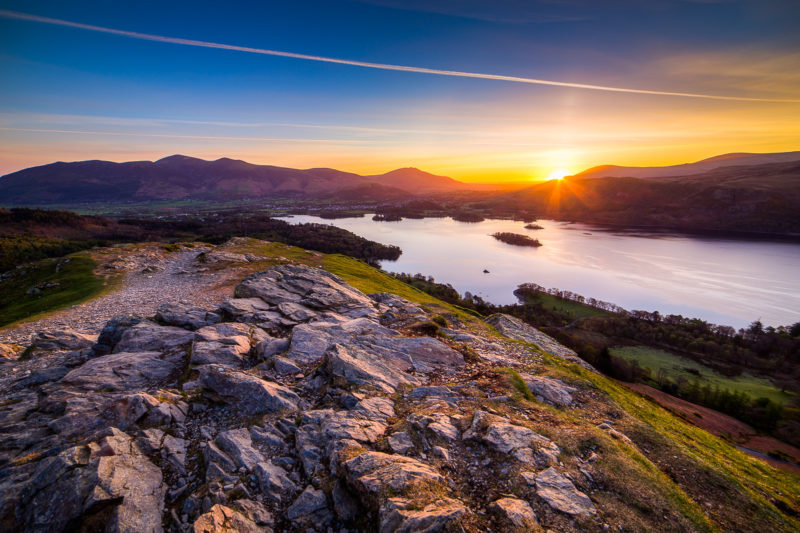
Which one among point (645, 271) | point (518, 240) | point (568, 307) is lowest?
point (568, 307)

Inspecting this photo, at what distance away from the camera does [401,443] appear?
1063 cm

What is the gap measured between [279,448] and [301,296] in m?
17.0

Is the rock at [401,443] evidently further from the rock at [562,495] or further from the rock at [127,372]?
the rock at [127,372]

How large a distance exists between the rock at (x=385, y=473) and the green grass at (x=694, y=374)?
249 ft

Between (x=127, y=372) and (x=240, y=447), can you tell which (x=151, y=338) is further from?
(x=240, y=447)

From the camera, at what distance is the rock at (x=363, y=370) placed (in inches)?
572

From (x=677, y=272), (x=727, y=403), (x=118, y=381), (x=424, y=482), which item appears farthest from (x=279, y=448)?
(x=677, y=272)

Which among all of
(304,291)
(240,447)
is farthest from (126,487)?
(304,291)

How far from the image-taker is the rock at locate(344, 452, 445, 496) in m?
8.51

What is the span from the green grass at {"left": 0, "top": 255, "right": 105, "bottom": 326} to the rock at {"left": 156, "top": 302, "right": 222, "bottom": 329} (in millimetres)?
20267

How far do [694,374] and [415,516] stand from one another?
280 feet

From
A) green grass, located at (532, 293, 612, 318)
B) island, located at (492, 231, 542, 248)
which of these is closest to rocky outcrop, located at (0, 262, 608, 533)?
green grass, located at (532, 293, 612, 318)

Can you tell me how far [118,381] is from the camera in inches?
540

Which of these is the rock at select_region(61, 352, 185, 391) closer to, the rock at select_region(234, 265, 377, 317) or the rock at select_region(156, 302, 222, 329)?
the rock at select_region(156, 302, 222, 329)
